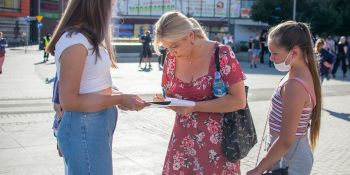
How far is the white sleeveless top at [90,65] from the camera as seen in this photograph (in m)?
2.55

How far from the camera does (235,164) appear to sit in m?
2.89

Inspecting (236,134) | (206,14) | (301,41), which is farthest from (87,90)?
(206,14)

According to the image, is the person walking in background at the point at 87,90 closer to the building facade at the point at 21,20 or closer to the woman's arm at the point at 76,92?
the woman's arm at the point at 76,92

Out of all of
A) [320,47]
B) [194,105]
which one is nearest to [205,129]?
[194,105]

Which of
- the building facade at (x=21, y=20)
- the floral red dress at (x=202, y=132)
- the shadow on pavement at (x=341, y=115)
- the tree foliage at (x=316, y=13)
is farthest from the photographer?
the building facade at (x=21, y=20)

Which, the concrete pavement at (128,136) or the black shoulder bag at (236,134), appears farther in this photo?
the concrete pavement at (128,136)

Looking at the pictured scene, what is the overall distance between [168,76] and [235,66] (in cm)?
46

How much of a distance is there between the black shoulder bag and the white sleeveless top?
2.16ft

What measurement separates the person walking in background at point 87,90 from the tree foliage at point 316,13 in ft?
112

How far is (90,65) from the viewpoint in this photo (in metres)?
2.60

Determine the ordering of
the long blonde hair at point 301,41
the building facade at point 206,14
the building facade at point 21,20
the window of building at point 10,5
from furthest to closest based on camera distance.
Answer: the building facade at point 206,14 < the building facade at point 21,20 < the window of building at point 10,5 < the long blonde hair at point 301,41

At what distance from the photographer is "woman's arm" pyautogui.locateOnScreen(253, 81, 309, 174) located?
2.55 m

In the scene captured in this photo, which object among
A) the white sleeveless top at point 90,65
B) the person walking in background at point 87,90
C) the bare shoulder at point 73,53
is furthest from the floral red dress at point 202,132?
the bare shoulder at point 73,53

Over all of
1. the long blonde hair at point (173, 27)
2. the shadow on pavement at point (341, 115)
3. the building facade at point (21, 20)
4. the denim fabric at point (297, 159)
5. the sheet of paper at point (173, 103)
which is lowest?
the shadow on pavement at point (341, 115)
